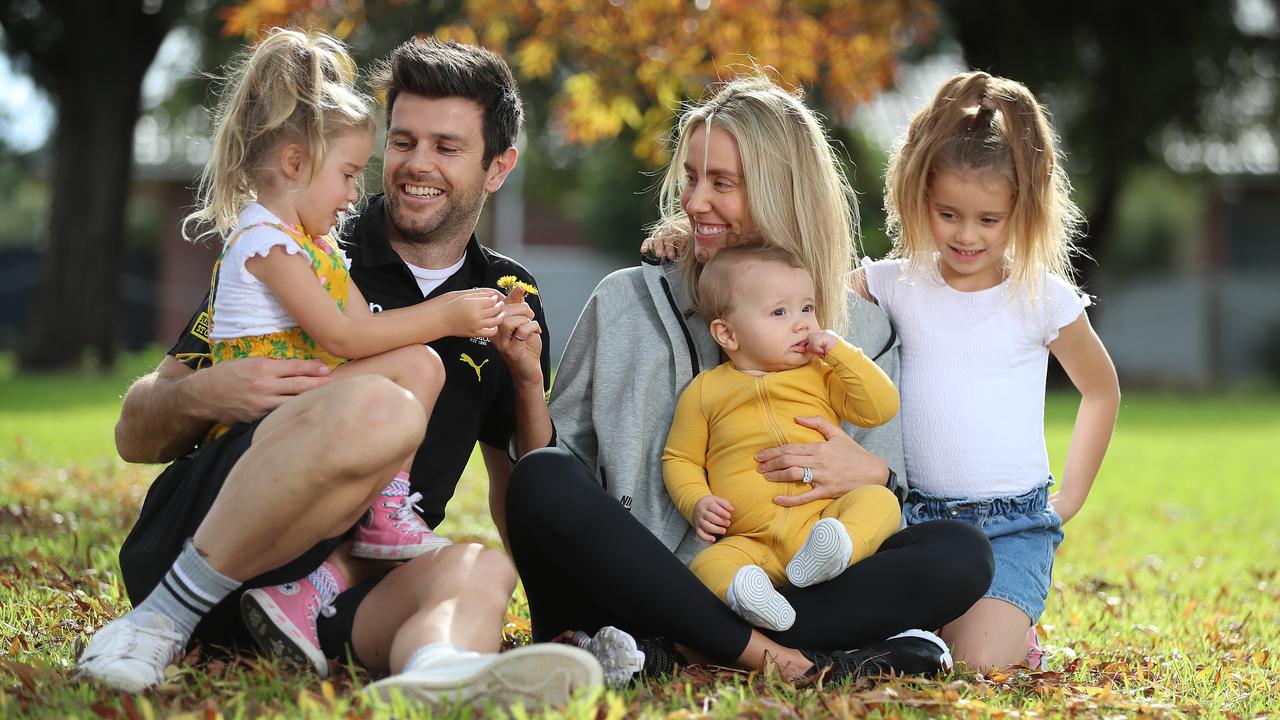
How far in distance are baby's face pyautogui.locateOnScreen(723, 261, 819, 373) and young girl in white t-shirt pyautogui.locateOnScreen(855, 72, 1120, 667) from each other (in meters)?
0.50

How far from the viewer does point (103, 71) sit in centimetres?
1447

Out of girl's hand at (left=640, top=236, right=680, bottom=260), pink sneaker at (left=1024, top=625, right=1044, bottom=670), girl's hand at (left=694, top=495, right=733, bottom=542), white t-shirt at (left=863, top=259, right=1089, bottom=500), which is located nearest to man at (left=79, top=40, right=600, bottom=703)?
girl's hand at (left=640, top=236, right=680, bottom=260)

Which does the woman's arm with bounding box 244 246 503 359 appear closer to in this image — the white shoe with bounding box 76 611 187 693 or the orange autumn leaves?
the white shoe with bounding box 76 611 187 693

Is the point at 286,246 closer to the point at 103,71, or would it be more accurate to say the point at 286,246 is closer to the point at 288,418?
the point at 288,418

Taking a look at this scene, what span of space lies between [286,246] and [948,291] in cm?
180

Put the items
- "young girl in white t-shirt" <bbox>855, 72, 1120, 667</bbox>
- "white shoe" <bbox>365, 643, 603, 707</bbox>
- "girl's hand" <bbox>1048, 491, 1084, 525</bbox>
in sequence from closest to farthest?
"white shoe" <bbox>365, 643, 603, 707</bbox>
"young girl in white t-shirt" <bbox>855, 72, 1120, 667</bbox>
"girl's hand" <bbox>1048, 491, 1084, 525</bbox>

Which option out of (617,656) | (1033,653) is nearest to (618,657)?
(617,656)

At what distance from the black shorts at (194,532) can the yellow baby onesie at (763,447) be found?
2.69 ft

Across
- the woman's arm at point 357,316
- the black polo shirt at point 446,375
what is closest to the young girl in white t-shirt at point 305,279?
the woman's arm at point 357,316

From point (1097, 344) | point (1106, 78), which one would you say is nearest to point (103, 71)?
point (1106, 78)

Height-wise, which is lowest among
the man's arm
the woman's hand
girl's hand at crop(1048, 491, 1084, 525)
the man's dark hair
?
girl's hand at crop(1048, 491, 1084, 525)

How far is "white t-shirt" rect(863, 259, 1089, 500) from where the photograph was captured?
3498mm

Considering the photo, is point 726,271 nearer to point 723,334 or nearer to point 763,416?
point 723,334

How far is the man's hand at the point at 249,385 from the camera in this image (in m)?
2.78
